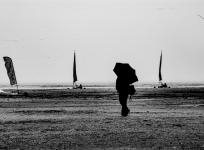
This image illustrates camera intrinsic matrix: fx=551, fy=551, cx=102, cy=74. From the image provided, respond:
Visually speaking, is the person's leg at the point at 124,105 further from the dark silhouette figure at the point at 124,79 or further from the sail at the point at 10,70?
the sail at the point at 10,70

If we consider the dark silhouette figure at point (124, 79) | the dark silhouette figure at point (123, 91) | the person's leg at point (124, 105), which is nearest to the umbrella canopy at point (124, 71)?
the dark silhouette figure at point (124, 79)

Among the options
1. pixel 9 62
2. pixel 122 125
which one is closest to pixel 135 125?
pixel 122 125

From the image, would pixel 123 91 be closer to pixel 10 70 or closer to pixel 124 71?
pixel 124 71

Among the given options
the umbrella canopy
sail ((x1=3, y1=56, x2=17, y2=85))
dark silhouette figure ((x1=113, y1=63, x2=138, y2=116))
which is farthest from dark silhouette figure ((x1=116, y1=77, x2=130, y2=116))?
sail ((x1=3, y1=56, x2=17, y2=85))

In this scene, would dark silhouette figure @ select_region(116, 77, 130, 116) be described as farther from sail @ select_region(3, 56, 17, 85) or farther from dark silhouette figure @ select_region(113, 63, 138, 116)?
sail @ select_region(3, 56, 17, 85)

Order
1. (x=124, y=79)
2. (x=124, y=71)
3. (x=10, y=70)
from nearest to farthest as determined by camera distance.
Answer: (x=124, y=71) < (x=124, y=79) < (x=10, y=70)

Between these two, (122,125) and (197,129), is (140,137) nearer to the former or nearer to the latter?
(197,129)

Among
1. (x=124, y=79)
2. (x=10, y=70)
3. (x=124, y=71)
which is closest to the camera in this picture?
(x=124, y=71)

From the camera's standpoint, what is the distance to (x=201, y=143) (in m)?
9.74

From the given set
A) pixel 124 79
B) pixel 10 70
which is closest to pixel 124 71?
pixel 124 79

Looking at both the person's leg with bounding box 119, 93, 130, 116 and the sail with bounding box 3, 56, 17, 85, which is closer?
the person's leg with bounding box 119, 93, 130, 116

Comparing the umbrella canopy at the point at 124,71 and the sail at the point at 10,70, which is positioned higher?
the umbrella canopy at the point at 124,71

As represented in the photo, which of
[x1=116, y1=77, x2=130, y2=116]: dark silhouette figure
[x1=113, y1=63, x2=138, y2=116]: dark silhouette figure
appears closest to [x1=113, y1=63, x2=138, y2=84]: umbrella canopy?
[x1=113, y1=63, x2=138, y2=116]: dark silhouette figure

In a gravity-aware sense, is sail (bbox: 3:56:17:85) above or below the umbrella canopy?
below
